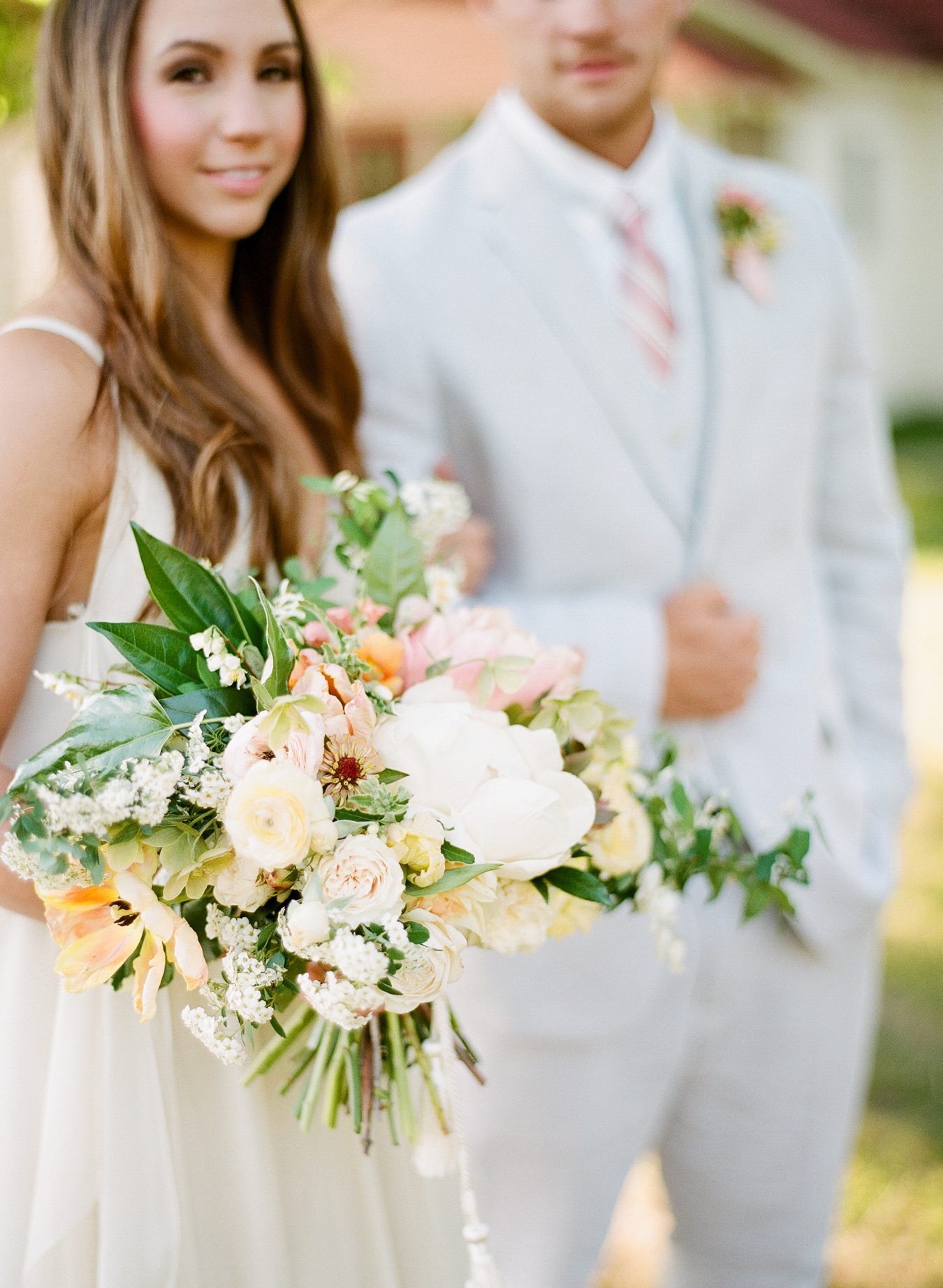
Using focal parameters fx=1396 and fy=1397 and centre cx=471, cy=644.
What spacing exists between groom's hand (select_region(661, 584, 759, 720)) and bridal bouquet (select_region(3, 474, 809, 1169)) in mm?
688

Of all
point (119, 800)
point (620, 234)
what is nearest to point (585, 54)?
point (620, 234)

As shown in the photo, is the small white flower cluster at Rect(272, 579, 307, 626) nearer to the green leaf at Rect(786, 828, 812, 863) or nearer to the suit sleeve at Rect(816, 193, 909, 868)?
the green leaf at Rect(786, 828, 812, 863)

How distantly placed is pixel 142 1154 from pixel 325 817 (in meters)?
0.61

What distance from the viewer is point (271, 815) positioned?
1272 mm

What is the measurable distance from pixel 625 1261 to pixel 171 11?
105 inches

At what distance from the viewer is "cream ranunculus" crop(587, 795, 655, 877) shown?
1.63m

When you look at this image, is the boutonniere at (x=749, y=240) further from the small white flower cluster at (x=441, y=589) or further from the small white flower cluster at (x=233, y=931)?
the small white flower cluster at (x=233, y=931)

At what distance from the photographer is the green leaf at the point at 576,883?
1.54 m

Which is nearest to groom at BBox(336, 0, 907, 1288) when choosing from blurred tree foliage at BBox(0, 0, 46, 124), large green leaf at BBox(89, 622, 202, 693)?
large green leaf at BBox(89, 622, 202, 693)

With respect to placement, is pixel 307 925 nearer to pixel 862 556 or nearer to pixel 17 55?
pixel 862 556

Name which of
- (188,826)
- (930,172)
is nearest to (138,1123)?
(188,826)

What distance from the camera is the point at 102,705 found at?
53.0 inches

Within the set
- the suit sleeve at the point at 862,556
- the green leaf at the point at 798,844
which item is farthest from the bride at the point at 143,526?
the suit sleeve at the point at 862,556

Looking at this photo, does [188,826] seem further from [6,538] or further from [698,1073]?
[698,1073]
